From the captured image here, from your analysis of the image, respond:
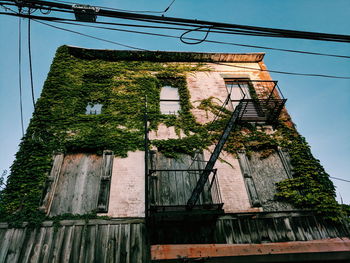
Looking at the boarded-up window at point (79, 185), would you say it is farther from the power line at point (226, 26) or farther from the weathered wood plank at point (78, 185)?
the power line at point (226, 26)

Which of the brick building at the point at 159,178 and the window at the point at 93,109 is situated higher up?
the window at the point at 93,109

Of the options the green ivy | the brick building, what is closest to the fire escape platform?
the brick building

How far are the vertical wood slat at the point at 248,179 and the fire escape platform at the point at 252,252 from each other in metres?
2.08

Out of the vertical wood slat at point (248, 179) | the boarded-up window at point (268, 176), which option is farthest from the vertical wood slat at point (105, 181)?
the boarded-up window at point (268, 176)

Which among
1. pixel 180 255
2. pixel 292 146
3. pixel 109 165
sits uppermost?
pixel 292 146

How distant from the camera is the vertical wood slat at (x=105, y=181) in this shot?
21.9 ft

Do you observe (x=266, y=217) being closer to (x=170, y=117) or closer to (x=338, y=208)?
(x=338, y=208)

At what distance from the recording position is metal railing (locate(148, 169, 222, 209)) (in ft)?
22.8

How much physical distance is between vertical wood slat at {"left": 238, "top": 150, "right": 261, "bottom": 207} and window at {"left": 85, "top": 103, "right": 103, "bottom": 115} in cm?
613

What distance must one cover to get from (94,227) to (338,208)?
7.73 metres

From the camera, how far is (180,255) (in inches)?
184

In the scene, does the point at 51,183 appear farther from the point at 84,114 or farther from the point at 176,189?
the point at 176,189

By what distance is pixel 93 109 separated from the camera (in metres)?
9.27

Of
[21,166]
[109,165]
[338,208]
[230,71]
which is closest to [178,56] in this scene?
[230,71]
